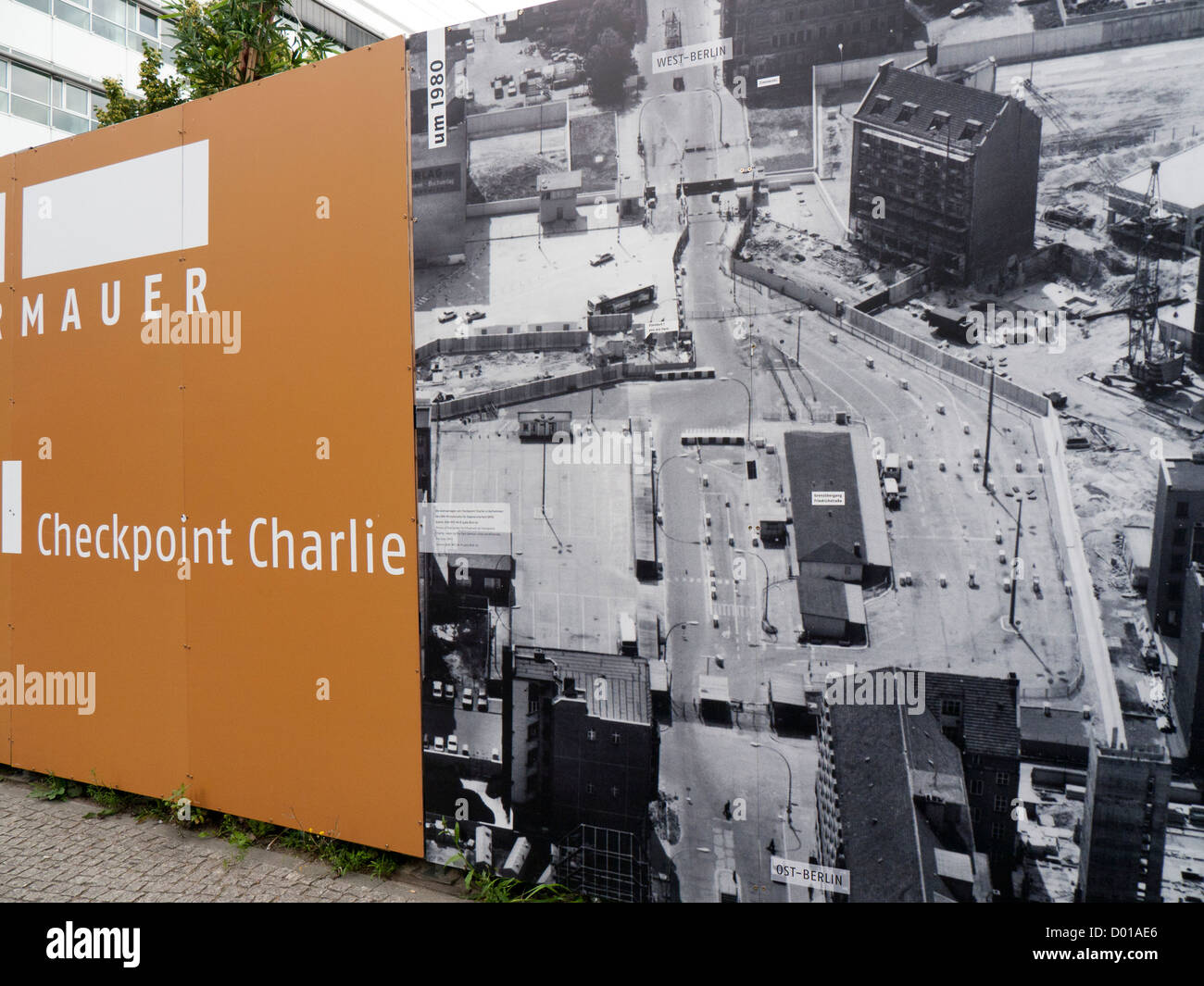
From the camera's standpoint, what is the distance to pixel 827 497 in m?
2.62

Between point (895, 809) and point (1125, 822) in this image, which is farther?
point (895, 809)

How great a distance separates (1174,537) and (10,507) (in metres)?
5.43

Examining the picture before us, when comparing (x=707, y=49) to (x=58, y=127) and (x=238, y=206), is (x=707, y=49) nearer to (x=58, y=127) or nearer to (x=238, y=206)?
(x=238, y=206)

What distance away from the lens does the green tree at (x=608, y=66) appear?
293 centimetres

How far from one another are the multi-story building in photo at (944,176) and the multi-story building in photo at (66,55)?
17076 mm

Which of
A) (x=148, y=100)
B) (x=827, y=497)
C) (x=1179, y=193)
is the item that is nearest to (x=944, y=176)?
(x=1179, y=193)

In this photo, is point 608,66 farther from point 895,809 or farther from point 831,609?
point 895,809

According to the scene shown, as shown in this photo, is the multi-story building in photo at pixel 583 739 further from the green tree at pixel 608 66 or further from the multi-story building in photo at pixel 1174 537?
the green tree at pixel 608 66

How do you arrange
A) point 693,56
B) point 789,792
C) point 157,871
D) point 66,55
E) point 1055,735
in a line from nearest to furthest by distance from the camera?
point 1055,735 < point 789,792 < point 693,56 < point 157,871 < point 66,55

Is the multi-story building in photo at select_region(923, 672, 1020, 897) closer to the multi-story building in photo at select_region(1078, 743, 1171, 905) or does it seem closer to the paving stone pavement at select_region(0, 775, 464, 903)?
the multi-story building in photo at select_region(1078, 743, 1171, 905)

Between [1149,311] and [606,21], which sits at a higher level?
[606,21]

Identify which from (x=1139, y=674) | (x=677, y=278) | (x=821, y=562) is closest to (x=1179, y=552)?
(x=1139, y=674)

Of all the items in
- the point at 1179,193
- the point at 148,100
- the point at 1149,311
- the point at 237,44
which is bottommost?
the point at 1149,311

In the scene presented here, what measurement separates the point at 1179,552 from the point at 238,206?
12.5 feet
